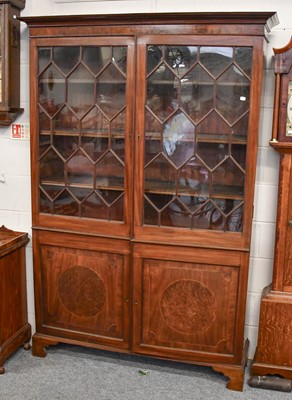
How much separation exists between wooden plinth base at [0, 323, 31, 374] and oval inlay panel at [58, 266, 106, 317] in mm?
405

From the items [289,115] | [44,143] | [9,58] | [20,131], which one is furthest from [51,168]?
[289,115]

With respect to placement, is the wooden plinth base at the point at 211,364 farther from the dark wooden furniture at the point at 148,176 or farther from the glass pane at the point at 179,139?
the glass pane at the point at 179,139

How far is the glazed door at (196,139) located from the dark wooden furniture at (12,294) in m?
0.84

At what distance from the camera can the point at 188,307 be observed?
2.99m

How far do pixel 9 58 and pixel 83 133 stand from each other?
65 centimetres

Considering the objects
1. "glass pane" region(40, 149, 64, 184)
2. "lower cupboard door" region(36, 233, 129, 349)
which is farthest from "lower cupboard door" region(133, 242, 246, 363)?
"glass pane" region(40, 149, 64, 184)

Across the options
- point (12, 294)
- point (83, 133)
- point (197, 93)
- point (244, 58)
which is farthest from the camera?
point (12, 294)

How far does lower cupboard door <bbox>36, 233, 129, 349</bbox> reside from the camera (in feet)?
10.1

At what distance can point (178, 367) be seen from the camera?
320 cm

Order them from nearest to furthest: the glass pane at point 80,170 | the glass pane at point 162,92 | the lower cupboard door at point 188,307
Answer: the glass pane at point 162,92 → the lower cupboard door at point 188,307 → the glass pane at point 80,170

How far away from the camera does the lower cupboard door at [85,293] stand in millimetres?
3070

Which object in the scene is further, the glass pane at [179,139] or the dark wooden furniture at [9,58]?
the dark wooden furniture at [9,58]

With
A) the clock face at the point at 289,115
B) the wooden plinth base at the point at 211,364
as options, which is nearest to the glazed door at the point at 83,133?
the wooden plinth base at the point at 211,364

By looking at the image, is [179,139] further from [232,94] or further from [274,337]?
[274,337]
